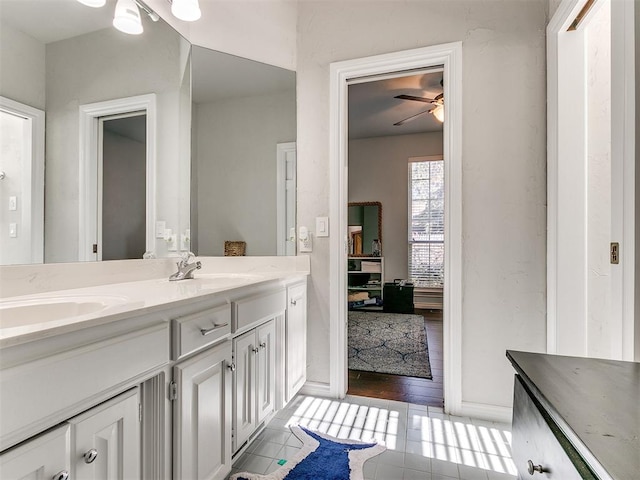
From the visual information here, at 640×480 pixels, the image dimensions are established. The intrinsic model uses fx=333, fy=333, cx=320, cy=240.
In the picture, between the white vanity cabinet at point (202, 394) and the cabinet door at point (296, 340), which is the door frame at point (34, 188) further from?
the cabinet door at point (296, 340)

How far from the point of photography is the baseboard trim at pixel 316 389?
221 centimetres

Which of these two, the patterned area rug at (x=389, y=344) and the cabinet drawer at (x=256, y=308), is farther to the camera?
the patterned area rug at (x=389, y=344)

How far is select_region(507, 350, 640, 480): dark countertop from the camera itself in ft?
1.40

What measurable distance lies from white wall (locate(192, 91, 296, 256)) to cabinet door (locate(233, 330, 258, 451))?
2.83 ft

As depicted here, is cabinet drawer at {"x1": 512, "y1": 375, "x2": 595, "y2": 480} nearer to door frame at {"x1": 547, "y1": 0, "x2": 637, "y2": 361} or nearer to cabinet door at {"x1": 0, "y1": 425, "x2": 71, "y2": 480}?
cabinet door at {"x1": 0, "y1": 425, "x2": 71, "y2": 480}

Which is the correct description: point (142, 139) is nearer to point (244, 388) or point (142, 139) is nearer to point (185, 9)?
point (185, 9)

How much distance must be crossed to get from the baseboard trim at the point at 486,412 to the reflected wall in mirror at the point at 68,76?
2.00m

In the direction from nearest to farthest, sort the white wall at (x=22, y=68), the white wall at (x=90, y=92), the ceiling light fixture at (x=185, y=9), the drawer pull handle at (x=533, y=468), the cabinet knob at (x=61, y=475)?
the drawer pull handle at (x=533, y=468)
the cabinet knob at (x=61, y=475)
the white wall at (x=22, y=68)
the white wall at (x=90, y=92)
the ceiling light fixture at (x=185, y=9)

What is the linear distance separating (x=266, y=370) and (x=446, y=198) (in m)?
1.43

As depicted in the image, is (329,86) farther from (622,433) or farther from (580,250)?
(622,433)

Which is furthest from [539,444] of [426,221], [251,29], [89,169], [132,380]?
[426,221]

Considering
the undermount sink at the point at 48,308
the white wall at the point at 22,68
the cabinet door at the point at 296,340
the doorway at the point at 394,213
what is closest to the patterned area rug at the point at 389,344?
the doorway at the point at 394,213

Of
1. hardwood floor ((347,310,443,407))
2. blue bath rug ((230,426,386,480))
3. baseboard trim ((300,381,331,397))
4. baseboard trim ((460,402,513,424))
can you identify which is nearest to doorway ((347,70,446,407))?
hardwood floor ((347,310,443,407))

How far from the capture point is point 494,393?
1929 mm
